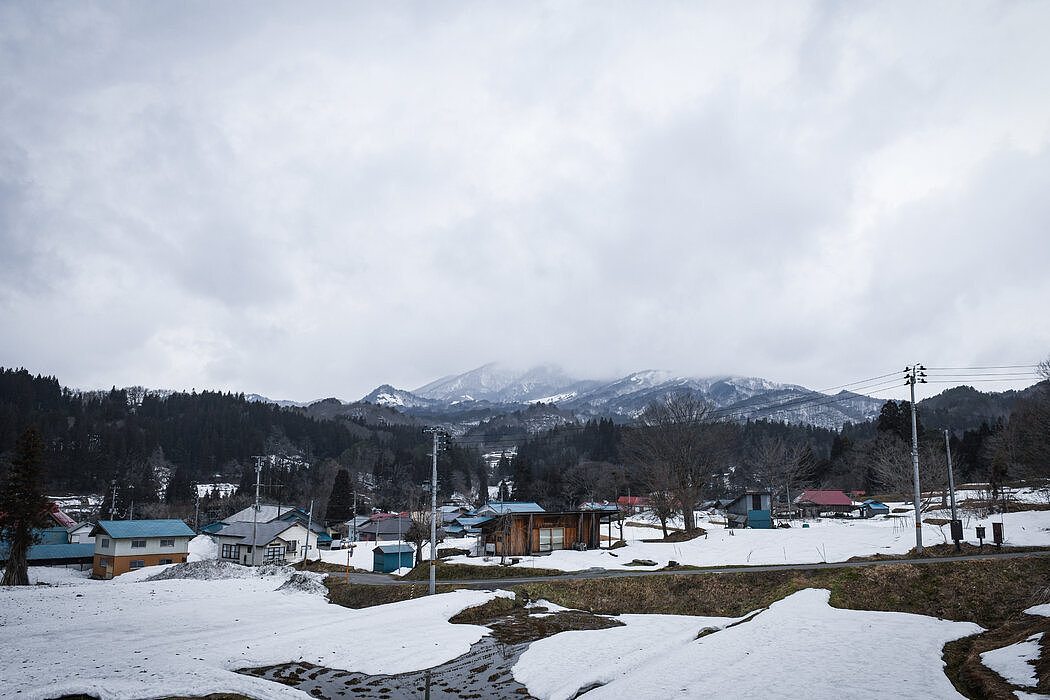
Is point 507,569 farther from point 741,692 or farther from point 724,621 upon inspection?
point 741,692

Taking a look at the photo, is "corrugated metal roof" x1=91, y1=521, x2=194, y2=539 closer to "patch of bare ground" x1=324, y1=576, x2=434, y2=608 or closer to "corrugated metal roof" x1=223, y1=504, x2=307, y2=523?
"corrugated metal roof" x1=223, y1=504, x2=307, y2=523

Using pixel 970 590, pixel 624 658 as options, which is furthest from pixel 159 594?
pixel 970 590

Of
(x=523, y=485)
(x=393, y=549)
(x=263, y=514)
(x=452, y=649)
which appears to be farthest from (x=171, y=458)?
(x=452, y=649)

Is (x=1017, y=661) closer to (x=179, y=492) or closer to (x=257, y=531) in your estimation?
(x=257, y=531)

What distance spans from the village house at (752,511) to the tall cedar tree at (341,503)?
63.9 metres

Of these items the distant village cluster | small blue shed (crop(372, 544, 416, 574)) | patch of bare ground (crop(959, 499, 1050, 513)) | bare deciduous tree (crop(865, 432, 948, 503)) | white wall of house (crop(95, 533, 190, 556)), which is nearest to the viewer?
patch of bare ground (crop(959, 499, 1050, 513))

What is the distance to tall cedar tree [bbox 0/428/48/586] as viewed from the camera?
47.3 meters

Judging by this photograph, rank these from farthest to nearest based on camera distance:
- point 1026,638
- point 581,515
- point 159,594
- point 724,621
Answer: point 581,515 → point 159,594 → point 724,621 → point 1026,638

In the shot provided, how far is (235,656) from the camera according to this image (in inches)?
840

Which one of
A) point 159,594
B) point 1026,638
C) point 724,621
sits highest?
point 1026,638

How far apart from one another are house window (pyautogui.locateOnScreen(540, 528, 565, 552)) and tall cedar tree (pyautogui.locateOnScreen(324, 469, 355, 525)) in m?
59.5

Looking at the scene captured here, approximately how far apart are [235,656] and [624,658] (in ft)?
44.6

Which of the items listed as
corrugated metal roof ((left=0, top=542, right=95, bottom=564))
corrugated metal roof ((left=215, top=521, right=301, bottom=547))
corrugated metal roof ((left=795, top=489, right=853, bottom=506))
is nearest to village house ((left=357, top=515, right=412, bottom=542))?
corrugated metal roof ((left=215, top=521, right=301, bottom=547))

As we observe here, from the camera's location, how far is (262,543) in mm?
65812
